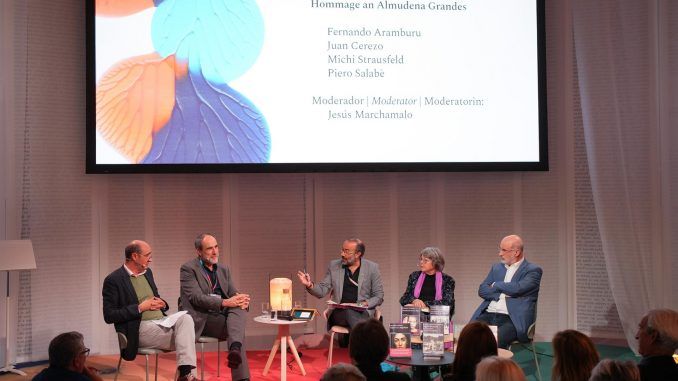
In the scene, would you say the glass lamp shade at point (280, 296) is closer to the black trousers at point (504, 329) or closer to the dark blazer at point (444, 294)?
the dark blazer at point (444, 294)

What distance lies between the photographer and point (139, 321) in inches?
211

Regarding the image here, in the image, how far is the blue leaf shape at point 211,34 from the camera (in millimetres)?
6613

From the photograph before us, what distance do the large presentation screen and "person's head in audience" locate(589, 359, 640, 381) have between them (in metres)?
4.06

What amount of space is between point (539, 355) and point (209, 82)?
363cm

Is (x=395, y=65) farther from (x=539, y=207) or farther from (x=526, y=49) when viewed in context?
(x=539, y=207)

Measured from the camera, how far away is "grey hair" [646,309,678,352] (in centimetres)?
349

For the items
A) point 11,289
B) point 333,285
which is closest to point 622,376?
point 333,285

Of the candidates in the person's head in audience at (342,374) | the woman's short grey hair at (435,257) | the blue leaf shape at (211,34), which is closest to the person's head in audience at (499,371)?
the person's head in audience at (342,374)

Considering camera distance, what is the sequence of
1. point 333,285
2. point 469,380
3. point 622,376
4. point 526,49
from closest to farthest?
point 622,376 < point 469,380 < point 333,285 < point 526,49

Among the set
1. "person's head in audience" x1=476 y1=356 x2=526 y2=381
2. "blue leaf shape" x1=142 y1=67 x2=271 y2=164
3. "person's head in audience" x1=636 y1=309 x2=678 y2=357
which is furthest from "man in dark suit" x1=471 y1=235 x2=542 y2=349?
"person's head in audience" x1=476 y1=356 x2=526 y2=381

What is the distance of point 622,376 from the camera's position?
111 inches

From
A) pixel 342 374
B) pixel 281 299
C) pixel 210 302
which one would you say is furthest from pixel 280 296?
pixel 342 374

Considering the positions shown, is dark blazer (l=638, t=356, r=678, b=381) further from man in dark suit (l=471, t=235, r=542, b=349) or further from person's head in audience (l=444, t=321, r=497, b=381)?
man in dark suit (l=471, t=235, r=542, b=349)

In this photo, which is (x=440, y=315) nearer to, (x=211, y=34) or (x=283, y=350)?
(x=283, y=350)
